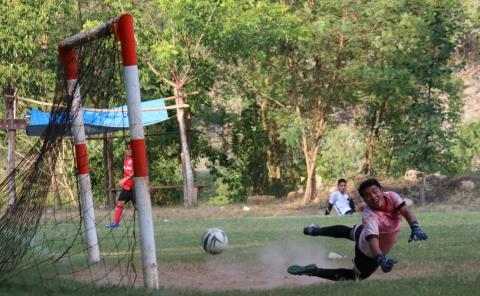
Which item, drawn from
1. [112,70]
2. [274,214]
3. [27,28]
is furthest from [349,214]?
[112,70]

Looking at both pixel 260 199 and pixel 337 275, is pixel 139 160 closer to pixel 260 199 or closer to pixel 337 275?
pixel 337 275

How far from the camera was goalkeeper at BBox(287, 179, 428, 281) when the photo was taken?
912cm

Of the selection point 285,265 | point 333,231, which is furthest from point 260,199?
point 333,231

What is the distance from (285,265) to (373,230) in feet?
9.61

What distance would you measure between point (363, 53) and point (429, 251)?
18046mm

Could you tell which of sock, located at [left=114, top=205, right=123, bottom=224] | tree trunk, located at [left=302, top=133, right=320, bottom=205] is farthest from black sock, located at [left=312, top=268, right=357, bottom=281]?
tree trunk, located at [left=302, top=133, right=320, bottom=205]

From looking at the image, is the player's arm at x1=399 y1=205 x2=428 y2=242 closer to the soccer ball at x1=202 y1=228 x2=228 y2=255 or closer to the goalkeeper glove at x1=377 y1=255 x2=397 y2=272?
the goalkeeper glove at x1=377 y1=255 x2=397 y2=272

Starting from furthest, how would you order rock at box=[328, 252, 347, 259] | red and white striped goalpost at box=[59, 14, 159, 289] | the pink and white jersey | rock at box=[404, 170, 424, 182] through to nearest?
rock at box=[404, 170, 424, 182], rock at box=[328, 252, 347, 259], the pink and white jersey, red and white striped goalpost at box=[59, 14, 159, 289]

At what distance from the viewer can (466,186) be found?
92.1 ft

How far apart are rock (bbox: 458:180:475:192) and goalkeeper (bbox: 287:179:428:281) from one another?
18.8m

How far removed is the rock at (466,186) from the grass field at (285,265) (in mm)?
9067

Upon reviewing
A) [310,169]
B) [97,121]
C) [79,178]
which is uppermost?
[97,121]

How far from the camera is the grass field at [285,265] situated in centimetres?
874

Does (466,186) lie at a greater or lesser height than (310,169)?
lesser
